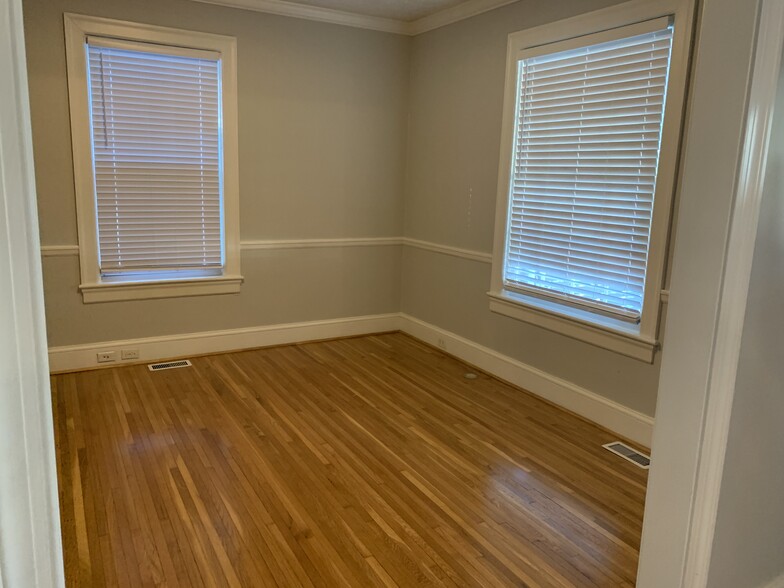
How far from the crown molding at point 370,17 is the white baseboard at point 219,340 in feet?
8.13

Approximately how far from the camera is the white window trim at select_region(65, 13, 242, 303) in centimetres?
383

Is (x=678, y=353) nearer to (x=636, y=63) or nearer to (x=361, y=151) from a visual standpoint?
(x=636, y=63)

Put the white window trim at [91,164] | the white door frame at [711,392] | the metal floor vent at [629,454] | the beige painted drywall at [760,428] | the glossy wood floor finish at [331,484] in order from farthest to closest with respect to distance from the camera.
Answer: the white window trim at [91,164], the metal floor vent at [629,454], the glossy wood floor finish at [331,484], the beige painted drywall at [760,428], the white door frame at [711,392]

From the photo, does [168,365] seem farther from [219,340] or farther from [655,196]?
[655,196]

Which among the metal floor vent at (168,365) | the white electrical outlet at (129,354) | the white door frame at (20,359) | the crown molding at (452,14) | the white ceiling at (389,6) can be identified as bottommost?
the metal floor vent at (168,365)

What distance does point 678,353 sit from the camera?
1646mm

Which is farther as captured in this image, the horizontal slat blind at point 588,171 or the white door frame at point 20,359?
the horizontal slat blind at point 588,171

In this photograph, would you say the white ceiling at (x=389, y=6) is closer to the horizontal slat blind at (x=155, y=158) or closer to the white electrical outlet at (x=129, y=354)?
the horizontal slat blind at (x=155, y=158)

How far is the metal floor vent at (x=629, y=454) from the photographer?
3.07m

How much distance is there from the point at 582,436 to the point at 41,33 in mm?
4201

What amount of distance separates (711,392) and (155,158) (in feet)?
12.8

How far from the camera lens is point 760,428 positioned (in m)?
1.80

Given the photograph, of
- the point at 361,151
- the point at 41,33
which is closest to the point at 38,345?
the point at 41,33

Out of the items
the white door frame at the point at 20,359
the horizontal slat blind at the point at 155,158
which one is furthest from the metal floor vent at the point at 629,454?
the horizontal slat blind at the point at 155,158
